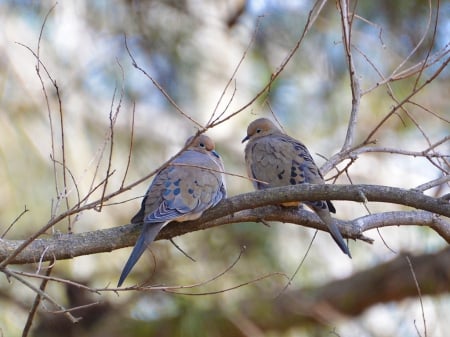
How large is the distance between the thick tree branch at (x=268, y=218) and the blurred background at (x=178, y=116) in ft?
6.55

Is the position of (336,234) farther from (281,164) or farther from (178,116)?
(178,116)

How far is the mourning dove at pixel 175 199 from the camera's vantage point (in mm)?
2756

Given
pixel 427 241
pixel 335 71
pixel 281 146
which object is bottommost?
pixel 281 146

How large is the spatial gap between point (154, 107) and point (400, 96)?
1709 millimetres

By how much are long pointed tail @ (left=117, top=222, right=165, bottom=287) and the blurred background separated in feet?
6.67

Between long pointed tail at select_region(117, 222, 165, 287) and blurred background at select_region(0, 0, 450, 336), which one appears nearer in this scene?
long pointed tail at select_region(117, 222, 165, 287)

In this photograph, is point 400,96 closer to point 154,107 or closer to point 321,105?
point 321,105

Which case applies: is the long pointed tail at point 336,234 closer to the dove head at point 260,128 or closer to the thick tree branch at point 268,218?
the thick tree branch at point 268,218

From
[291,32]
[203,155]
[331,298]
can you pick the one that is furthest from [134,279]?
[291,32]

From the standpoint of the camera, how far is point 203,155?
3.69 meters

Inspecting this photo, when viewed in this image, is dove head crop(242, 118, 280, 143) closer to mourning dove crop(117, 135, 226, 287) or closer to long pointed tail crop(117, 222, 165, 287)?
mourning dove crop(117, 135, 226, 287)

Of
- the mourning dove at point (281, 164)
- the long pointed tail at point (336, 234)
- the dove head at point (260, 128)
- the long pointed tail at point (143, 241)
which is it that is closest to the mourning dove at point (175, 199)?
the long pointed tail at point (143, 241)

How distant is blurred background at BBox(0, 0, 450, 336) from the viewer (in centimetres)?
501

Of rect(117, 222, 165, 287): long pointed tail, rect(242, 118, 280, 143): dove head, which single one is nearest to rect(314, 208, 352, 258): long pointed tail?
rect(117, 222, 165, 287): long pointed tail
